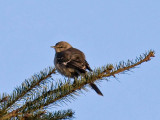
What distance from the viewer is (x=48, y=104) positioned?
3215 mm

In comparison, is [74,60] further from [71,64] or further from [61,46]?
[61,46]

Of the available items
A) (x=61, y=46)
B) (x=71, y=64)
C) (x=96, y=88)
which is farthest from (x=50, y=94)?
(x=61, y=46)

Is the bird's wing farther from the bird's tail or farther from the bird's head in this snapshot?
the bird's tail

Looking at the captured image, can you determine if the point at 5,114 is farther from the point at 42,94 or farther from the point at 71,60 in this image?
the point at 71,60

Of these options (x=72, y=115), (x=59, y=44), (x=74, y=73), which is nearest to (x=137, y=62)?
(x=72, y=115)

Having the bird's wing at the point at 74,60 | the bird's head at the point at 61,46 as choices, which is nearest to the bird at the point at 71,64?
the bird's wing at the point at 74,60

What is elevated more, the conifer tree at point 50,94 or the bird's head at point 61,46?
the bird's head at point 61,46

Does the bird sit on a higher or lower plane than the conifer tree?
higher

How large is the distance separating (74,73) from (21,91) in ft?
10.5

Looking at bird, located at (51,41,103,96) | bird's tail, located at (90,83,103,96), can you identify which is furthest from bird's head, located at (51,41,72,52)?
bird's tail, located at (90,83,103,96)

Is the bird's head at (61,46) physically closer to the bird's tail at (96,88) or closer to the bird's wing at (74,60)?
the bird's wing at (74,60)

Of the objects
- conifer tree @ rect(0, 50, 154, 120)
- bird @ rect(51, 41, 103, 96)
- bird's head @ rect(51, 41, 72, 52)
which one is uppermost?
bird's head @ rect(51, 41, 72, 52)

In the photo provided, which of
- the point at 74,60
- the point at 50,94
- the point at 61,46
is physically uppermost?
the point at 61,46

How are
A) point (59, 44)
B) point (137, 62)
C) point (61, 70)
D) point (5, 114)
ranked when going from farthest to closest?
point (59, 44), point (61, 70), point (137, 62), point (5, 114)
